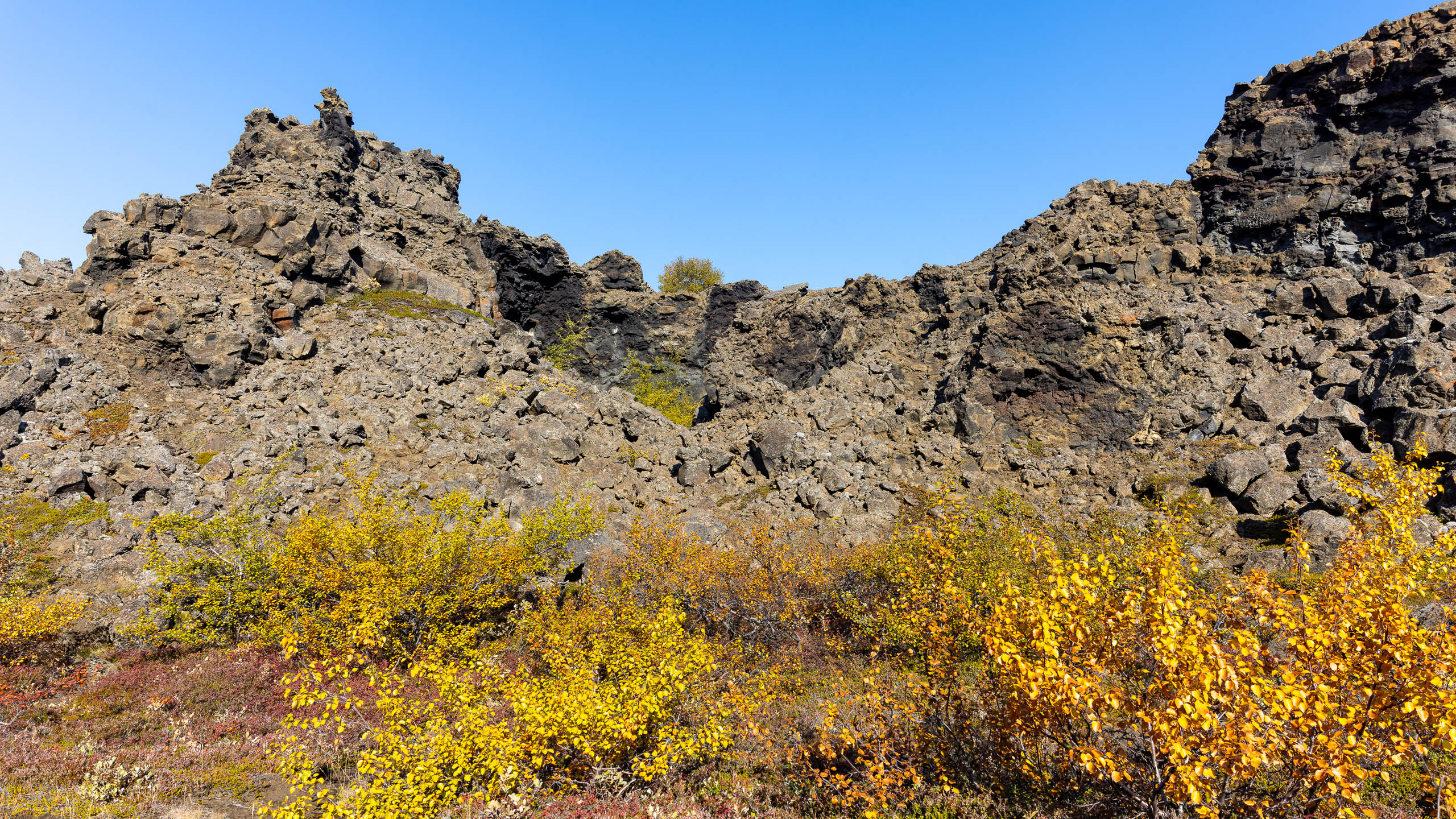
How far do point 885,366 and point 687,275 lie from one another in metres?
50.4

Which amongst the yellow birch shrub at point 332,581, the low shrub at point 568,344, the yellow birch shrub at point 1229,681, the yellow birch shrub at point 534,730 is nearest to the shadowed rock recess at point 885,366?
the yellow birch shrub at point 332,581

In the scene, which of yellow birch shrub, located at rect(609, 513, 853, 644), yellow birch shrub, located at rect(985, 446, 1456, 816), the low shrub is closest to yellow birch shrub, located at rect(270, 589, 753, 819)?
yellow birch shrub, located at rect(985, 446, 1456, 816)

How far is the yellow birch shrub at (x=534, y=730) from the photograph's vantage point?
1177cm

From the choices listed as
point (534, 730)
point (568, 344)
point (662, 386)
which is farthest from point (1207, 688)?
point (568, 344)

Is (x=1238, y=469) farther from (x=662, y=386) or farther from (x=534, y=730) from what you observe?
(x=662, y=386)

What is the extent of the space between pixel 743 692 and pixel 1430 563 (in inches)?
607

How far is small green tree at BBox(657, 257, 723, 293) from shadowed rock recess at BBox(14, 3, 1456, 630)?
36.2m

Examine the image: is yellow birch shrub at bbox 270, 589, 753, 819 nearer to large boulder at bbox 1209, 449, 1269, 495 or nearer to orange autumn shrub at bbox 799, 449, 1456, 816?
orange autumn shrub at bbox 799, 449, 1456, 816

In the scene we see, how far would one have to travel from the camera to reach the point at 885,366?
172 feet

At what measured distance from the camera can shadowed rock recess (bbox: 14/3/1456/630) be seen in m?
→ 33.6

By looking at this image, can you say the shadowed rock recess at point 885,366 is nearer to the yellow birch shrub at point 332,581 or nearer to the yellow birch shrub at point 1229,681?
the yellow birch shrub at point 332,581

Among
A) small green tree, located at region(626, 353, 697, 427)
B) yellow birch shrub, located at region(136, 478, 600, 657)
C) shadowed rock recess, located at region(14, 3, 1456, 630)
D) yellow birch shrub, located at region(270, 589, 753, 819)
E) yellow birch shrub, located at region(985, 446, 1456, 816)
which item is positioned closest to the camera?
yellow birch shrub, located at region(985, 446, 1456, 816)

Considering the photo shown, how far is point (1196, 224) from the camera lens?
50875mm

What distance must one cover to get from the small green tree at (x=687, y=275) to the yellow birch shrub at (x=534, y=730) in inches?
3166
